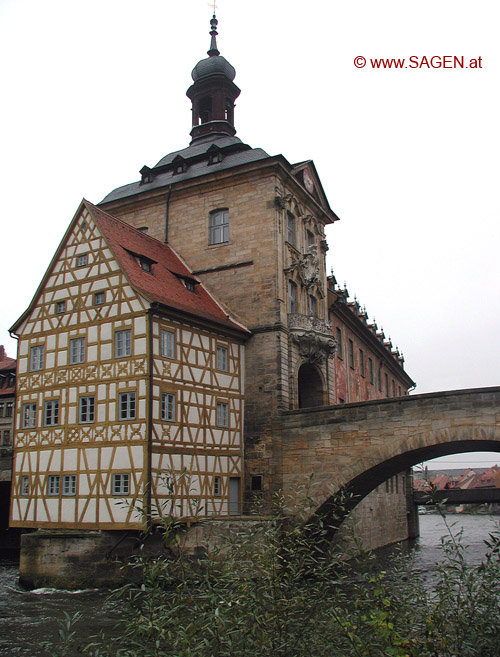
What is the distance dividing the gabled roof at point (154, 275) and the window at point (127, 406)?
2970mm

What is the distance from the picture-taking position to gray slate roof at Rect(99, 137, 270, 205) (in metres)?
28.8

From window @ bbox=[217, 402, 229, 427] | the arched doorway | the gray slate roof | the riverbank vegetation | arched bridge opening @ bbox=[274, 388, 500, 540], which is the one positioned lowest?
the riverbank vegetation

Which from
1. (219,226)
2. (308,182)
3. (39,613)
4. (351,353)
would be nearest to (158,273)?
(219,226)

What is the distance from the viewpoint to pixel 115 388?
21.7 metres

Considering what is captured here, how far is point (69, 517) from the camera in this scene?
2175cm

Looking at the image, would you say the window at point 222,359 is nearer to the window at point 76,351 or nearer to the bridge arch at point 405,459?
the window at point 76,351

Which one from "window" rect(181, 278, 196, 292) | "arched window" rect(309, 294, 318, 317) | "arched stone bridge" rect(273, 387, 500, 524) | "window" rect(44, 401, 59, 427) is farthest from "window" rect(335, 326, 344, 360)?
"window" rect(44, 401, 59, 427)

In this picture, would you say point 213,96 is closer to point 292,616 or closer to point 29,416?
point 29,416

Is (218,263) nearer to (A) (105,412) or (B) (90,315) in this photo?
(B) (90,315)

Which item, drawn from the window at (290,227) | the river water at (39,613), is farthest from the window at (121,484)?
the window at (290,227)

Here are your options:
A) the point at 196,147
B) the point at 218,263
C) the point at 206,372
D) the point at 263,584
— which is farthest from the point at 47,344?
the point at 263,584

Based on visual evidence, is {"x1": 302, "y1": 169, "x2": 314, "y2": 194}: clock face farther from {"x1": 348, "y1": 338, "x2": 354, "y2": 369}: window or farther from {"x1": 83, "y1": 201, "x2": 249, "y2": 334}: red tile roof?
{"x1": 348, "y1": 338, "x2": 354, "y2": 369}: window

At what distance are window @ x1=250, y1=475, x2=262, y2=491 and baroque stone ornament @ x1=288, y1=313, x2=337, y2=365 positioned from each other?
202 inches

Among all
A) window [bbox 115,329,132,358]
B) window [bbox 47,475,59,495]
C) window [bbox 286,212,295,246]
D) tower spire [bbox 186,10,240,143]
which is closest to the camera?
window [bbox 115,329,132,358]
